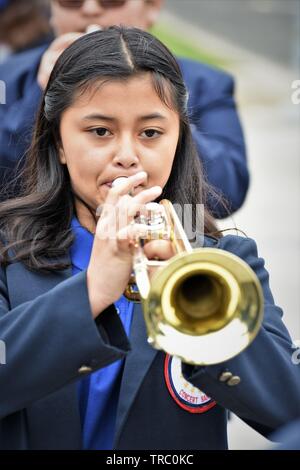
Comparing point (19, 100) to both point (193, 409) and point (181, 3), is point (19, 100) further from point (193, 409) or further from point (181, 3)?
point (181, 3)

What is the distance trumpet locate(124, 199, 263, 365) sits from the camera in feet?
7.16

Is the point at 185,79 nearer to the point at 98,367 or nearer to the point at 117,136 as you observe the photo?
the point at 117,136

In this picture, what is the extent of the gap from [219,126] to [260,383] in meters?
2.20

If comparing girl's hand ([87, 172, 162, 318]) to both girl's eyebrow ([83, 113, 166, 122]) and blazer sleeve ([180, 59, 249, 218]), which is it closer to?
girl's eyebrow ([83, 113, 166, 122])

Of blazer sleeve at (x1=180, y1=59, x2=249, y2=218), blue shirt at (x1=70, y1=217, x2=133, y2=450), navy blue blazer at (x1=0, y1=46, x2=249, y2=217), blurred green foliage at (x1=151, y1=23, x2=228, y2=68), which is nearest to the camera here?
blue shirt at (x1=70, y1=217, x2=133, y2=450)

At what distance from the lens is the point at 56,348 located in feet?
7.40

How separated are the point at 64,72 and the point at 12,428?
3.05 ft

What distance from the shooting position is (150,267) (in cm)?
227

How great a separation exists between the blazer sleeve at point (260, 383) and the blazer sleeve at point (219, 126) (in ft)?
5.86

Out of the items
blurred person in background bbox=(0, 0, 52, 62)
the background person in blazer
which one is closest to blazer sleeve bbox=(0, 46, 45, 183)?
the background person in blazer

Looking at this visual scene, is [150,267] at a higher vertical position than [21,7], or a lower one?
higher

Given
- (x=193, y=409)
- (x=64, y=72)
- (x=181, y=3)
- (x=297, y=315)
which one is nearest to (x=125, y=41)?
(x=64, y=72)
